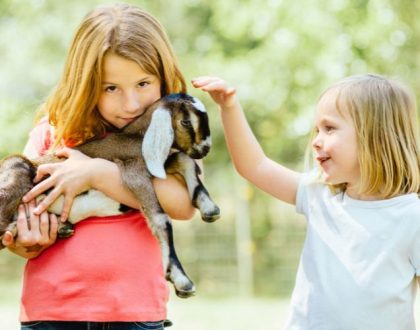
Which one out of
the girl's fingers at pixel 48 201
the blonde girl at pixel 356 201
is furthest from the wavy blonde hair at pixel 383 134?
the girl's fingers at pixel 48 201

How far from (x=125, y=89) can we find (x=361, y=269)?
3.69 feet

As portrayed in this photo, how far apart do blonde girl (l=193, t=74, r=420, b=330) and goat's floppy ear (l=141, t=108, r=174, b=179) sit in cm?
19

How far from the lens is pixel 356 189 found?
305cm

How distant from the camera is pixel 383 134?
3029mm

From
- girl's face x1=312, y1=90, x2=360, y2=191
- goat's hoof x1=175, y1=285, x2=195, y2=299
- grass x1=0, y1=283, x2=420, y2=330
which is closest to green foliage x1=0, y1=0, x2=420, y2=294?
grass x1=0, y1=283, x2=420, y2=330

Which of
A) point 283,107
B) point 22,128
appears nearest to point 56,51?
point 22,128

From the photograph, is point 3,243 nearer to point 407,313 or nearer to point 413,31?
point 407,313

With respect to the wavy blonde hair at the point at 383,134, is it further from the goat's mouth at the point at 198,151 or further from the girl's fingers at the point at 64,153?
the girl's fingers at the point at 64,153

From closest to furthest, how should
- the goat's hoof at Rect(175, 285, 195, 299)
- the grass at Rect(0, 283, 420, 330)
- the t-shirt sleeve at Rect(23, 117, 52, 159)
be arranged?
the goat's hoof at Rect(175, 285, 195, 299) → the t-shirt sleeve at Rect(23, 117, 52, 159) → the grass at Rect(0, 283, 420, 330)

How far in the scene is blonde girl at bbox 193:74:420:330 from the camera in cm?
288

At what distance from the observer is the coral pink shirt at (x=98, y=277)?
2.99m

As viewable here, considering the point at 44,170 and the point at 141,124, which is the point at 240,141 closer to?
the point at 141,124

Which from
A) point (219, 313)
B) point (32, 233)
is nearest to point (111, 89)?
point (32, 233)

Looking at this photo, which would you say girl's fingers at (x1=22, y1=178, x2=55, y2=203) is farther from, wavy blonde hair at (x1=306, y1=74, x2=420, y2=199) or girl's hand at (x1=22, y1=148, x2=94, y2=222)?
wavy blonde hair at (x1=306, y1=74, x2=420, y2=199)
